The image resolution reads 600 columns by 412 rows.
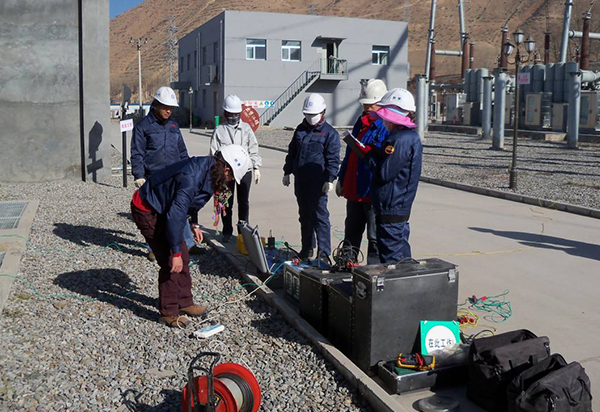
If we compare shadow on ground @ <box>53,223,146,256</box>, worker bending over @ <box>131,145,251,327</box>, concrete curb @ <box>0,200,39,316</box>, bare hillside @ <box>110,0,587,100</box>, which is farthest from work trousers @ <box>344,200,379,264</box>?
bare hillside @ <box>110,0,587,100</box>

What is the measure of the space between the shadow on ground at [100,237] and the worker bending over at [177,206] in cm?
272

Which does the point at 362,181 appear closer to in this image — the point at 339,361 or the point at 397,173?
the point at 397,173

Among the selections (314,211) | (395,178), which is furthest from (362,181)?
(314,211)

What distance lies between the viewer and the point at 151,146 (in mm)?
7734

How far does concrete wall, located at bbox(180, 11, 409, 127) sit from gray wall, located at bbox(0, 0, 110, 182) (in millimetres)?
31918

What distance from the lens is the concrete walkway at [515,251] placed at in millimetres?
5508

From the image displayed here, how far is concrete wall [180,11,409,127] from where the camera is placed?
1826 inches

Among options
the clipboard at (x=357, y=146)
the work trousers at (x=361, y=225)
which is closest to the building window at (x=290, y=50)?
the work trousers at (x=361, y=225)

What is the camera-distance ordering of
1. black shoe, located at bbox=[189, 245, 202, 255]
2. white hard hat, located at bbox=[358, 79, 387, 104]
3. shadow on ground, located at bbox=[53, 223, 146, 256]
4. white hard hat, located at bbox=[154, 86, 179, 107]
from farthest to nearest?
1. shadow on ground, located at bbox=[53, 223, 146, 256]
2. black shoe, located at bbox=[189, 245, 202, 255]
3. white hard hat, located at bbox=[154, 86, 179, 107]
4. white hard hat, located at bbox=[358, 79, 387, 104]

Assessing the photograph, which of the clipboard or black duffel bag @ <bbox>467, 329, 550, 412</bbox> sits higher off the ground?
the clipboard

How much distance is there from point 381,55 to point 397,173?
1880 inches

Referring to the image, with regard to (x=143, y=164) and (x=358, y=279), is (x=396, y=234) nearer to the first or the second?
(x=358, y=279)

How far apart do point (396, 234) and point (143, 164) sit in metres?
3.56

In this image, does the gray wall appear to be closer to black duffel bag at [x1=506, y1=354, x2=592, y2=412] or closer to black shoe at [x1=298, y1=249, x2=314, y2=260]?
black shoe at [x1=298, y1=249, x2=314, y2=260]
